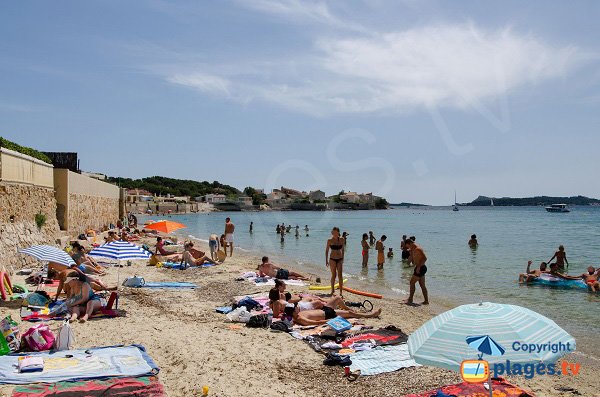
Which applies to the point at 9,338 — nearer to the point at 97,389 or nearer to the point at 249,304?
the point at 97,389

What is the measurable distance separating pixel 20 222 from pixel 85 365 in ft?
31.2

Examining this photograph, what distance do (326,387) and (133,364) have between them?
91.9 inches

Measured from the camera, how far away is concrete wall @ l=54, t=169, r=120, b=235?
62.8 ft

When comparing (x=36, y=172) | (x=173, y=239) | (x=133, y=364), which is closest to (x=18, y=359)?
(x=133, y=364)

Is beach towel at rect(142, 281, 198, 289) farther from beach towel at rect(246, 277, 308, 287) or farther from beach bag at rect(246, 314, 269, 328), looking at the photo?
beach bag at rect(246, 314, 269, 328)

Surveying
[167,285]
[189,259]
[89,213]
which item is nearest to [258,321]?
[167,285]

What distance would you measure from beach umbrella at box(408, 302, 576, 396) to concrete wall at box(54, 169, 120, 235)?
18.3 meters

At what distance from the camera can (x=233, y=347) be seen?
704cm

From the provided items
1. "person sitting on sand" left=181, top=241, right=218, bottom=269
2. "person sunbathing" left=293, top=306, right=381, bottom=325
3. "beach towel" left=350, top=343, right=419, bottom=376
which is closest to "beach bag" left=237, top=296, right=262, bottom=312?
"person sunbathing" left=293, top=306, right=381, bottom=325

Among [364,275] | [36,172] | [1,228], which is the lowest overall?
[364,275]

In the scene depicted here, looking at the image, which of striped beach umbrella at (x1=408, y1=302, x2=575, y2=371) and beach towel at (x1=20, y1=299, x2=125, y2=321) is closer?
striped beach umbrella at (x1=408, y1=302, x2=575, y2=371)

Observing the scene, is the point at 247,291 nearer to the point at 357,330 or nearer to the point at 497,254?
the point at 357,330

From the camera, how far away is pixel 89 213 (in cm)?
2494

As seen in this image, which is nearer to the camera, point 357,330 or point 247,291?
point 357,330
